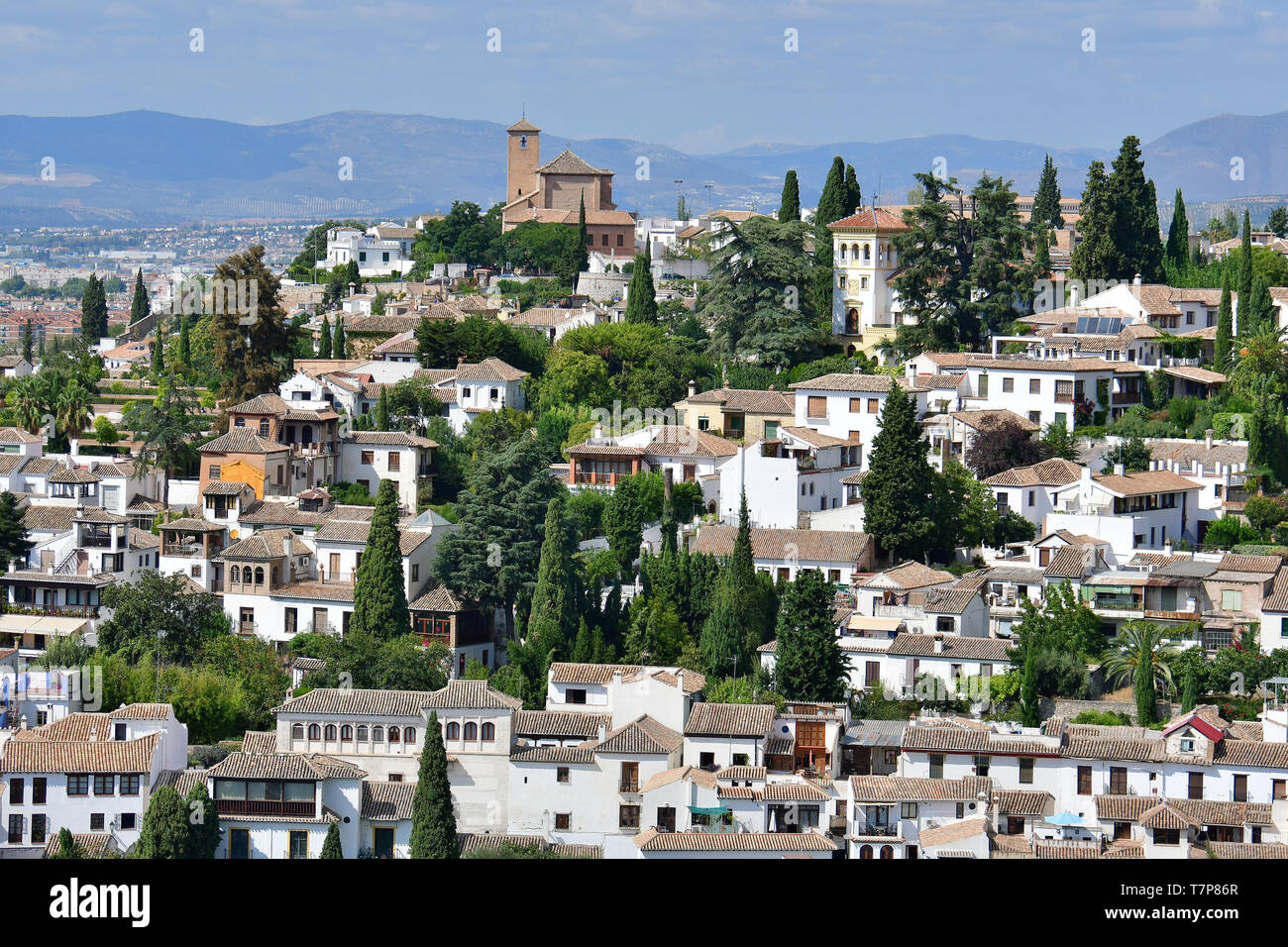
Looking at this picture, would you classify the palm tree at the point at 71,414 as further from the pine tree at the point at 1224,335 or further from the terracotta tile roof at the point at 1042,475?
the pine tree at the point at 1224,335

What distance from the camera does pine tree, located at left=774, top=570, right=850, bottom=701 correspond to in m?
27.8

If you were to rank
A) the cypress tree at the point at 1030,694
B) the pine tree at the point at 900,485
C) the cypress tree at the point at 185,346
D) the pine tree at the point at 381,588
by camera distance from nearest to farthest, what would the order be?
the cypress tree at the point at 1030,694 → the pine tree at the point at 381,588 → the pine tree at the point at 900,485 → the cypress tree at the point at 185,346

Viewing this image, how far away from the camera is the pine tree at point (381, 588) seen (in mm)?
30641

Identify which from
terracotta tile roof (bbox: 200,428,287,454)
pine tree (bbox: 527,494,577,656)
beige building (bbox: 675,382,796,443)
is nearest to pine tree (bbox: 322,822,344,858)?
pine tree (bbox: 527,494,577,656)

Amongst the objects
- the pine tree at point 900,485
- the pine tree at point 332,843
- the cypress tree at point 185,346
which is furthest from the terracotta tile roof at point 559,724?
the cypress tree at point 185,346

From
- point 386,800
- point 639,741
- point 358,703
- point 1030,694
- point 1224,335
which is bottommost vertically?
point 386,800

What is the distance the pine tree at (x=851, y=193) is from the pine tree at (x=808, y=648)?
1725 centimetres

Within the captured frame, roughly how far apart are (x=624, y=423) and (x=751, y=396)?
107 inches

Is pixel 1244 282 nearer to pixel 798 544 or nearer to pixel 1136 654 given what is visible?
pixel 798 544

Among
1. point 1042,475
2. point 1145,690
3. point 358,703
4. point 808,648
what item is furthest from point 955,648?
point 358,703

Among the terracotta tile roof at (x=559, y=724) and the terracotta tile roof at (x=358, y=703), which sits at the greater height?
the terracotta tile roof at (x=358, y=703)

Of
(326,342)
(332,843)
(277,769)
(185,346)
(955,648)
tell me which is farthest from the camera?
(185,346)

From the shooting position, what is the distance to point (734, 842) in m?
23.1

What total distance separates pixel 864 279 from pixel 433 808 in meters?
20.0
